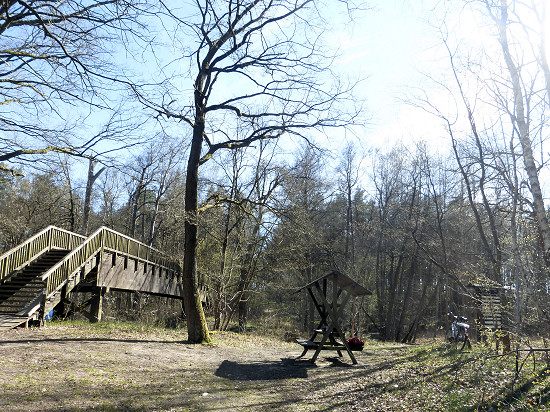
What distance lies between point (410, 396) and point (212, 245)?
15.1 m

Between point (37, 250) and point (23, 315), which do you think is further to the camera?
point (37, 250)

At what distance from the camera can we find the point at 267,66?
500 inches

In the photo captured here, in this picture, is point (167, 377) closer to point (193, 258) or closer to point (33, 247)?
point (193, 258)

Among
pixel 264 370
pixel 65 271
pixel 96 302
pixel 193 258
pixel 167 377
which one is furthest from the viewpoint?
pixel 96 302

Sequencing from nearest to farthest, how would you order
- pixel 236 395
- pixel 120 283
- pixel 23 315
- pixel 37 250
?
1. pixel 236 395
2. pixel 23 315
3. pixel 37 250
4. pixel 120 283

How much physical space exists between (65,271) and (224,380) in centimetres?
849

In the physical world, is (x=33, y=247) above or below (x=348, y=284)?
above

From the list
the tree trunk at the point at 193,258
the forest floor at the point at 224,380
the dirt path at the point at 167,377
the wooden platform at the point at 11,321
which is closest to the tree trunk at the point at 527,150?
the forest floor at the point at 224,380

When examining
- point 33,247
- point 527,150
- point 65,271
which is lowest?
point 65,271

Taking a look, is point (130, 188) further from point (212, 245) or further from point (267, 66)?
point (267, 66)

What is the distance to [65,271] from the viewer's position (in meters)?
14.1

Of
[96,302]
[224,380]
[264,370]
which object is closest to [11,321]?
[96,302]

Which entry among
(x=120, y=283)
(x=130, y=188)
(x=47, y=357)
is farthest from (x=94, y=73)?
(x=130, y=188)

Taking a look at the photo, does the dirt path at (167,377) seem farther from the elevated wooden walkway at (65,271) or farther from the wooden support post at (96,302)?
the wooden support post at (96,302)
